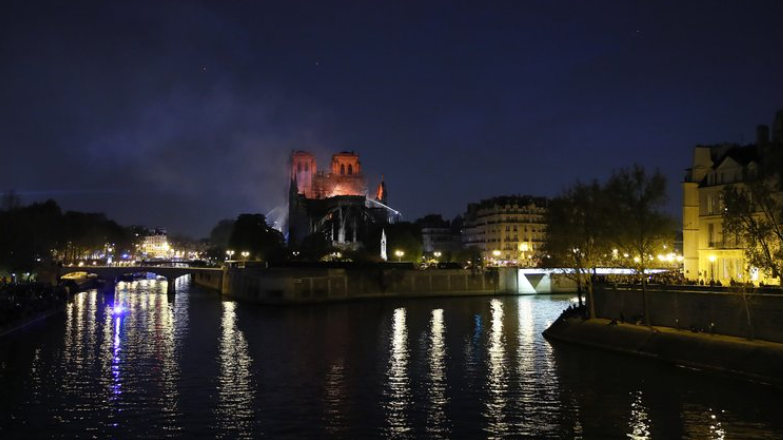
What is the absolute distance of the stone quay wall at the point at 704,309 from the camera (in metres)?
33.8

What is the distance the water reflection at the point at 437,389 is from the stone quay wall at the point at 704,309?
12.1 m

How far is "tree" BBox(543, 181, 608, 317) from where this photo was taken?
4725cm

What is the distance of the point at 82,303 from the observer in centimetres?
8756

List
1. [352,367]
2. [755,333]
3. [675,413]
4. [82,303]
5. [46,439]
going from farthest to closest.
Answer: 1. [82,303]
2. [352,367]
3. [755,333]
4. [675,413]
5. [46,439]

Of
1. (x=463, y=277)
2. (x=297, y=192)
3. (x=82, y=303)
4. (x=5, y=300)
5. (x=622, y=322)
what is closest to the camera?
(x=622, y=322)

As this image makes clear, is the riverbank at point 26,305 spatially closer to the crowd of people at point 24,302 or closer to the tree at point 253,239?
the crowd of people at point 24,302

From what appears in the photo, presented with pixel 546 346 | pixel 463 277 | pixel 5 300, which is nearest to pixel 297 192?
pixel 463 277

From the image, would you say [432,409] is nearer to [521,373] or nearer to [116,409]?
[521,373]

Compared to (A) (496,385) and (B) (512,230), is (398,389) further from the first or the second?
(B) (512,230)

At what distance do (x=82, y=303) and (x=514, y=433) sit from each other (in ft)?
251

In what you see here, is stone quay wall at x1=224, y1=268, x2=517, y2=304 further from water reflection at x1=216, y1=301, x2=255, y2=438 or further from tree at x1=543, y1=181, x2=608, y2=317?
tree at x1=543, y1=181, x2=608, y2=317

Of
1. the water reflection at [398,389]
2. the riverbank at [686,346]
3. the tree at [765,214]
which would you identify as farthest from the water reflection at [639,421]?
the tree at [765,214]

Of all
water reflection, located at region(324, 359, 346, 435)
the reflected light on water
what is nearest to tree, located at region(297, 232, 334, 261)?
water reflection, located at region(324, 359, 346, 435)

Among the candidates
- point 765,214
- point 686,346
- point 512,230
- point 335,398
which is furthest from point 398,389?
point 512,230
